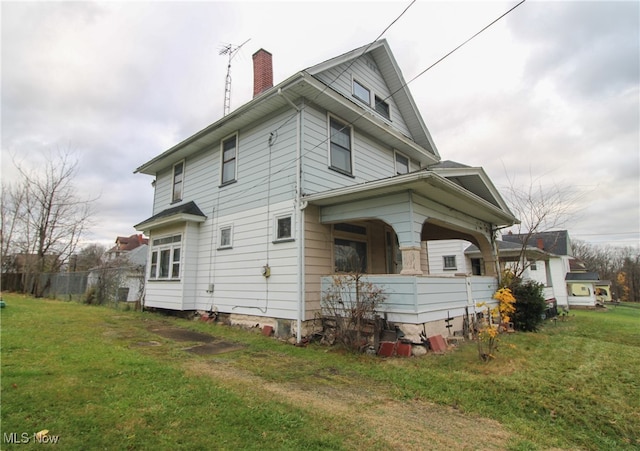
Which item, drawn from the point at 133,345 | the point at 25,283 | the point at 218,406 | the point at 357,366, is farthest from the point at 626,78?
the point at 25,283

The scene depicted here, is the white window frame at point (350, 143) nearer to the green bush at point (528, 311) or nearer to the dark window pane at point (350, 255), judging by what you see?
the dark window pane at point (350, 255)

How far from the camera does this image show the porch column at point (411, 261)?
634 cm

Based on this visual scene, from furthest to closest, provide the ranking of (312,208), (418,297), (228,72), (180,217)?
(228,72)
(180,217)
(312,208)
(418,297)

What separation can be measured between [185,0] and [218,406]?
7616mm

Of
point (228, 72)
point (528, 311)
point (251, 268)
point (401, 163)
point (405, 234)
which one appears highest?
point (228, 72)

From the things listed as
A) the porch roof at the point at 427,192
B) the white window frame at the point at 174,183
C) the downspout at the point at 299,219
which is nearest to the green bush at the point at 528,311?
the porch roof at the point at 427,192

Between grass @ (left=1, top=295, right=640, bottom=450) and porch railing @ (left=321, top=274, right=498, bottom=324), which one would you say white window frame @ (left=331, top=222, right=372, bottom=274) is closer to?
porch railing @ (left=321, top=274, right=498, bottom=324)

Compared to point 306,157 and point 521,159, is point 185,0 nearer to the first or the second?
point 306,157

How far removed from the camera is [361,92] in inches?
417

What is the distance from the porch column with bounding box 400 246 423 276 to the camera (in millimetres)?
6336

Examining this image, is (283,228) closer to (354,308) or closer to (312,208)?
(312,208)

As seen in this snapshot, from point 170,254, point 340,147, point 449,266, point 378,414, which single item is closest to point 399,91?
point 340,147

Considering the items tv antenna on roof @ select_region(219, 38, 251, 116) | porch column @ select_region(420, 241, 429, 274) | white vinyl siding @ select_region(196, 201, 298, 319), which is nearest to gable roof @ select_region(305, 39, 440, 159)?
porch column @ select_region(420, 241, 429, 274)

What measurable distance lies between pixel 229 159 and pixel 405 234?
6331 millimetres
